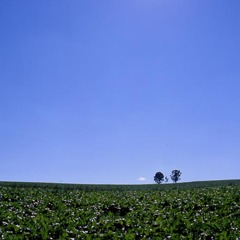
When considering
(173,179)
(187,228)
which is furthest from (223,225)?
(173,179)

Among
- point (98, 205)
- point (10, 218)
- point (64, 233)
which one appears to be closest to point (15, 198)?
point (98, 205)

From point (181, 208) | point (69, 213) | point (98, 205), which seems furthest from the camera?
point (98, 205)

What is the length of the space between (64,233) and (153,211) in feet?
19.8

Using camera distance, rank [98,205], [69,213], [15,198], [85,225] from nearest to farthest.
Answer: [85,225] < [69,213] < [98,205] < [15,198]

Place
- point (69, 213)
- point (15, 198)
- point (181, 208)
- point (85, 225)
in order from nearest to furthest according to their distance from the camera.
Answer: point (85, 225)
point (69, 213)
point (181, 208)
point (15, 198)

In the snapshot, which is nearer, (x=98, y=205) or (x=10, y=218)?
(x=10, y=218)

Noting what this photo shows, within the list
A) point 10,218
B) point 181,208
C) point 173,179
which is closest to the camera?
point 10,218

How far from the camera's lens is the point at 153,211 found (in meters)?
15.4

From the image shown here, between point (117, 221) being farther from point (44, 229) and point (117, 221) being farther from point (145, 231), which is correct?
point (44, 229)

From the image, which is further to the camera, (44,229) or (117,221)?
(117,221)

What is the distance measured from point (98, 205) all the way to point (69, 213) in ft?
10.8

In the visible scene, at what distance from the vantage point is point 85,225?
12.3 m

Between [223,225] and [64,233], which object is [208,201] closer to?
[223,225]

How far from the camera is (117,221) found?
12.7m
